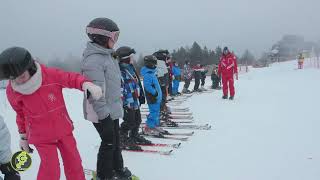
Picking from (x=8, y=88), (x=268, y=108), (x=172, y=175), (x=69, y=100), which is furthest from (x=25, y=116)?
(x=69, y=100)

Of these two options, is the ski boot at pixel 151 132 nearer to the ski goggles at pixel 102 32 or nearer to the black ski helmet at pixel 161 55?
the ski goggles at pixel 102 32

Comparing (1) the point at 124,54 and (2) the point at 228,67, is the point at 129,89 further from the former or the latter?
(2) the point at 228,67

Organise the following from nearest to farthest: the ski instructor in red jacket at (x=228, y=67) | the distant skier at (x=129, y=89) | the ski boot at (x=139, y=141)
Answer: the distant skier at (x=129, y=89) < the ski boot at (x=139, y=141) < the ski instructor in red jacket at (x=228, y=67)

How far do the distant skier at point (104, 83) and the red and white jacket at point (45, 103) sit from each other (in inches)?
20.4

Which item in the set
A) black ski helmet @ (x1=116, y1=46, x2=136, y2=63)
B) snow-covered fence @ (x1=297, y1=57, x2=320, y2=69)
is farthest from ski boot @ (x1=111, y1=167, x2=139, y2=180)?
snow-covered fence @ (x1=297, y1=57, x2=320, y2=69)

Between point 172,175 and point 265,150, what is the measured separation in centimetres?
181

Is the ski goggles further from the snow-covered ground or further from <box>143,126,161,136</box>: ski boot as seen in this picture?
<box>143,126,161,136</box>: ski boot

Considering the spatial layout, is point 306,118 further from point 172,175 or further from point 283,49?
point 283,49

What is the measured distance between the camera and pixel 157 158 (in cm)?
575

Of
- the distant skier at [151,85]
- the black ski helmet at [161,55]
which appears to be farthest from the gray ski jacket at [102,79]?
the black ski helmet at [161,55]

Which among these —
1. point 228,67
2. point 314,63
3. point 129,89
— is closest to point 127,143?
point 129,89

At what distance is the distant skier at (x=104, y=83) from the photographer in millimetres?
4051

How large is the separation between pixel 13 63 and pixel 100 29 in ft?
4.13

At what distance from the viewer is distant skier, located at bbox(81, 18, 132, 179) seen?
4051 mm
